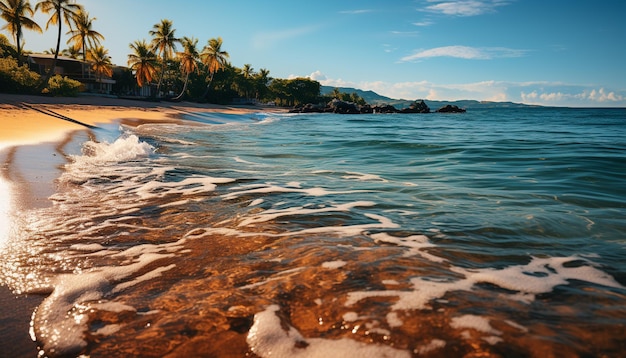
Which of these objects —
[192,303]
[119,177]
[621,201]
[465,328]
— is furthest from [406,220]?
[119,177]

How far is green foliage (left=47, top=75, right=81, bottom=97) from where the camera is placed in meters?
35.4

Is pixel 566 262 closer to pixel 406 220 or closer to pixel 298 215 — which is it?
pixel 406 220

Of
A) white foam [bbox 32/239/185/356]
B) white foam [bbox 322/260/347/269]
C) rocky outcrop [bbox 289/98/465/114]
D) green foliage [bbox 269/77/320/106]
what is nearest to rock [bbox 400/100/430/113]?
rocky outcrop [bbox 289/98/465/114]

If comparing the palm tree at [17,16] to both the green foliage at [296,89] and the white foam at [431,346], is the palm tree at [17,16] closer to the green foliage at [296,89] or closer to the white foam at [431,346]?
the white foam at [431,346]

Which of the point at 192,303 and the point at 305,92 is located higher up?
the point at 305,92

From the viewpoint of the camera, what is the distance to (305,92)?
104 metres

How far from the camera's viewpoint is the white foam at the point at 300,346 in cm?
220

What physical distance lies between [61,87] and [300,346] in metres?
43.1

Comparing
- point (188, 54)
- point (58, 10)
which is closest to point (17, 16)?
point (58, 10)

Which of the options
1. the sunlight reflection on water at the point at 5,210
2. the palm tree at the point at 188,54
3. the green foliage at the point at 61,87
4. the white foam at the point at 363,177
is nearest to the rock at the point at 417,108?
the palm tree at the point at 188,54

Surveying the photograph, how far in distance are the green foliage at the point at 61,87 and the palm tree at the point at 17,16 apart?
6407 millimetres

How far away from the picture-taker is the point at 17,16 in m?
37.8

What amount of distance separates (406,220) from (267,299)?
2.90 meters

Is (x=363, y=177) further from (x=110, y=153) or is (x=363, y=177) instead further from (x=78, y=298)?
(x=110, y=153)
